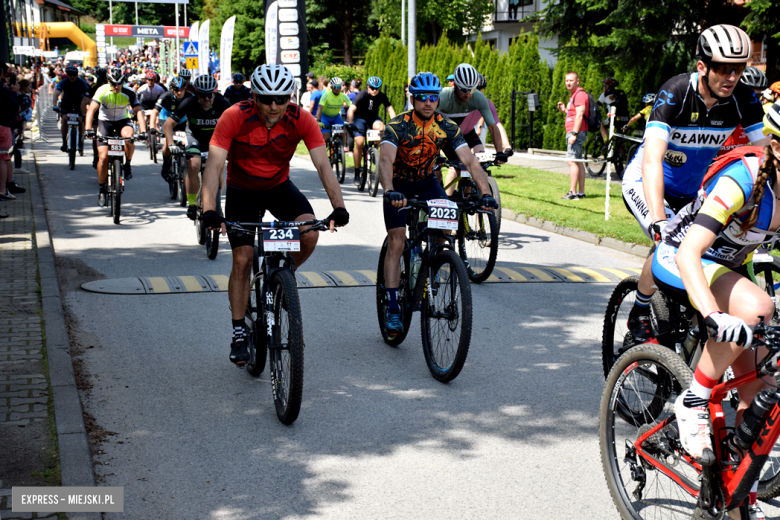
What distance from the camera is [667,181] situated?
5227mm

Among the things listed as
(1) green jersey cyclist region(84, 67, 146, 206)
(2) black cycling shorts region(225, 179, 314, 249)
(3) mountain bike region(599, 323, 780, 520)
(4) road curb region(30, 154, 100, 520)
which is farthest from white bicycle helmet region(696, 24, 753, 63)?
(1) green jersey cyclist region(84, 67, 146, 206)

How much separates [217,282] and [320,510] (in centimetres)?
515

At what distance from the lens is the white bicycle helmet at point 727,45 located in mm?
4223

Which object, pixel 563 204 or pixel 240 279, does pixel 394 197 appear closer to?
pixel 240 279

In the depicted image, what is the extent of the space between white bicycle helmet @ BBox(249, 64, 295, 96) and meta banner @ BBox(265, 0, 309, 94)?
24.9 metres

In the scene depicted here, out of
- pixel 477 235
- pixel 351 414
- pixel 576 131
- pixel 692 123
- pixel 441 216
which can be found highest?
pixel 692 123

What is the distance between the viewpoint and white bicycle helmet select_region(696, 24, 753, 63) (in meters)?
4.22

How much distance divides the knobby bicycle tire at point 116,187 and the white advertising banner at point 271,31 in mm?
17936

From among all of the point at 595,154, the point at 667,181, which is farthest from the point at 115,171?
the point at 595,154

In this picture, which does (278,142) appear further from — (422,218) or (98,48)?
(98,48)

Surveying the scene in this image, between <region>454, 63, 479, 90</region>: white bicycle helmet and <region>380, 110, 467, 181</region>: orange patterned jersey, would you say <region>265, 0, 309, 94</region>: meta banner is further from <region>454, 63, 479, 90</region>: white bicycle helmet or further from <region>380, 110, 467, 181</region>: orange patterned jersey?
<region>380, 110, 467, 181</region>: orange patterned jersey

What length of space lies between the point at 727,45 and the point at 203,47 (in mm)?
39537

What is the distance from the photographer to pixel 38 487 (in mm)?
4016

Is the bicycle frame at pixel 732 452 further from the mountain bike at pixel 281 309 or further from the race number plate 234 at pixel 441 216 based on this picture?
the race number plate 234 at pixel 441 216
